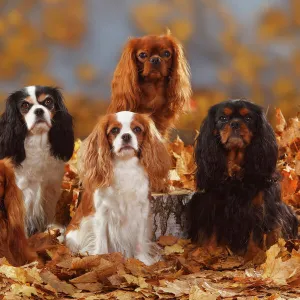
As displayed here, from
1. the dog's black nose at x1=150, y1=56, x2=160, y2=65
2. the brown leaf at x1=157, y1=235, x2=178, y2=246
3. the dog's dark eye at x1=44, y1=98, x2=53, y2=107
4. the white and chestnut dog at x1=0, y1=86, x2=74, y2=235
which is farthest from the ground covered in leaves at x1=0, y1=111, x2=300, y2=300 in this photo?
the dog's black nose at x1=150, y1=56, x2=160, y2=65

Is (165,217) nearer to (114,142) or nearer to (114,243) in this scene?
(114,243)

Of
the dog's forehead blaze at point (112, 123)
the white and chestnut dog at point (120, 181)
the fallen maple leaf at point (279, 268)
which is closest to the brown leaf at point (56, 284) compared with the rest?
the white and chestnut dog at point (120, 181)

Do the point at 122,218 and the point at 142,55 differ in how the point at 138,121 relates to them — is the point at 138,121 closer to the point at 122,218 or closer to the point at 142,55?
the point at 122,218

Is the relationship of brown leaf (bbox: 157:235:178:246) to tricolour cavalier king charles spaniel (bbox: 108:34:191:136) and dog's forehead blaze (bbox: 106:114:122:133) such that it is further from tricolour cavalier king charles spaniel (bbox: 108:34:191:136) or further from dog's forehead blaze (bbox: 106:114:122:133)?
dog's forehead blaze (bbox: 106:114:122:133)

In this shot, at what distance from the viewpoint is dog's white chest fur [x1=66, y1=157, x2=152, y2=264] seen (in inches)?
169

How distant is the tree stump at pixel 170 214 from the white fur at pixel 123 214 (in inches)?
11.7

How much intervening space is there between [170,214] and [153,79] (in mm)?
912

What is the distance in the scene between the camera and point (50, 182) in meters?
4.87

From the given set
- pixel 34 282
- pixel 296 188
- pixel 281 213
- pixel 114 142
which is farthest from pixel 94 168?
pixel 296 188

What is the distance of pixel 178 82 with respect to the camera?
4.94 m

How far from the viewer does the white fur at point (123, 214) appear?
4.27 metres

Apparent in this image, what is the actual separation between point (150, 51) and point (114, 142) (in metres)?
0.93

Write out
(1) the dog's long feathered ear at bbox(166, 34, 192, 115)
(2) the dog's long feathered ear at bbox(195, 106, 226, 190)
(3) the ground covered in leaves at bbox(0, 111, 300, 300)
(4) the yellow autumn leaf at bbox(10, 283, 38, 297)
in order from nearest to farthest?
(4) the yellow autumn leaf at bbox(10, 283, 38, 297), (3) the ground covered in leaves at bbox(0, 111, 300, 300), (2) the dog's long feathered ear at bbox(195, 106, 226, 190), (1) the dog's long feathered ear at bbox(166, 34, 192, 115)

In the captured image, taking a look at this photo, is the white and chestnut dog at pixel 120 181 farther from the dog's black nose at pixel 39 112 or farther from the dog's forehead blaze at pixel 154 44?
the dog's forehead blaze at pixel 154 44
